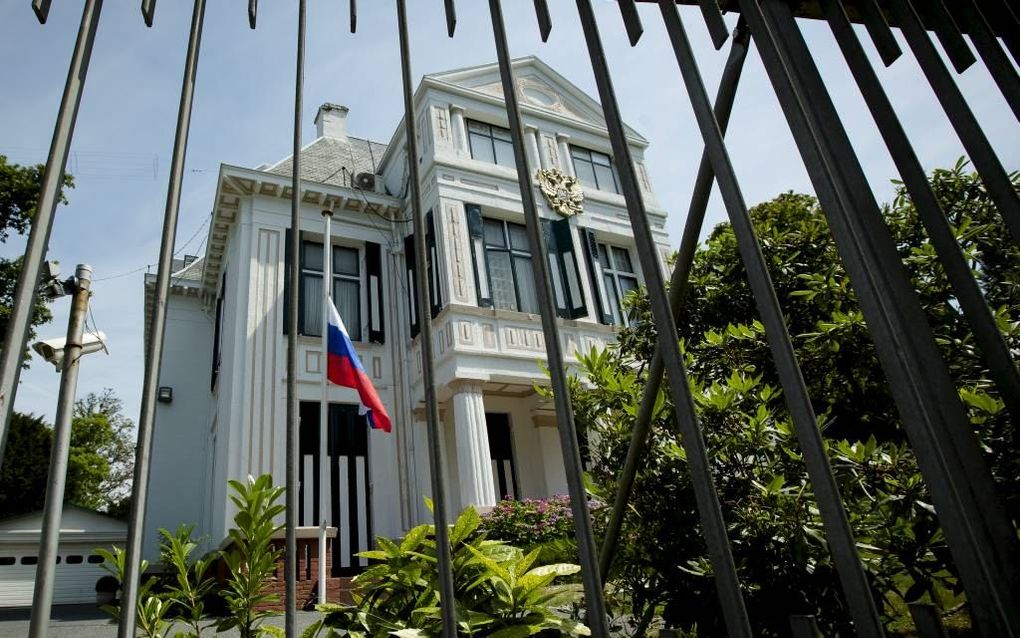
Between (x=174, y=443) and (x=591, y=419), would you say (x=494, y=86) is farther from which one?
(x=591, y=419)

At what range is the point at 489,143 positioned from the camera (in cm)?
1366

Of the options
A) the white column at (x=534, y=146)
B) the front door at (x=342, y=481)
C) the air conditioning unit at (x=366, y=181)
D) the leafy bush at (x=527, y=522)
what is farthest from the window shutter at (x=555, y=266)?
the front door at (x=342, y=481)

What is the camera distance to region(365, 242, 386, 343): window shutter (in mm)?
12648

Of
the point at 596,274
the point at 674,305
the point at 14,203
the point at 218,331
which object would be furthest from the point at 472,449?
the point at 14,203

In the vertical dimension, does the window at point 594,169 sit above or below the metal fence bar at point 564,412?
above

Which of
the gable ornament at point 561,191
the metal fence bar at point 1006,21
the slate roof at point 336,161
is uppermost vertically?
the slate roof at point 336,161

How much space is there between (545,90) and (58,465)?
47.2 ft

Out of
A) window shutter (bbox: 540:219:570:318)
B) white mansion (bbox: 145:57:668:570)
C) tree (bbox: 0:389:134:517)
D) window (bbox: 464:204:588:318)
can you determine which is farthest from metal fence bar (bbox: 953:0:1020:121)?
tree (bbox: 0:389:134:517)

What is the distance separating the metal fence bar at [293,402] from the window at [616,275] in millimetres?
11746

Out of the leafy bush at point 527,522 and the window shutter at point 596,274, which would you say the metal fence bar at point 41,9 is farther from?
the window shutter at point 596,274

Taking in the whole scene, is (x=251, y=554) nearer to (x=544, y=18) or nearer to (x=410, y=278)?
(x=544, y=18)

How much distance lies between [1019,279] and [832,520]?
166 inches

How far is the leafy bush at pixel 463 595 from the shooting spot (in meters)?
2.12

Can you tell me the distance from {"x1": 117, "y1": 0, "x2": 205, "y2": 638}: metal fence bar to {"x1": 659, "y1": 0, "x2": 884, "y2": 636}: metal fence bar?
1127 mm
